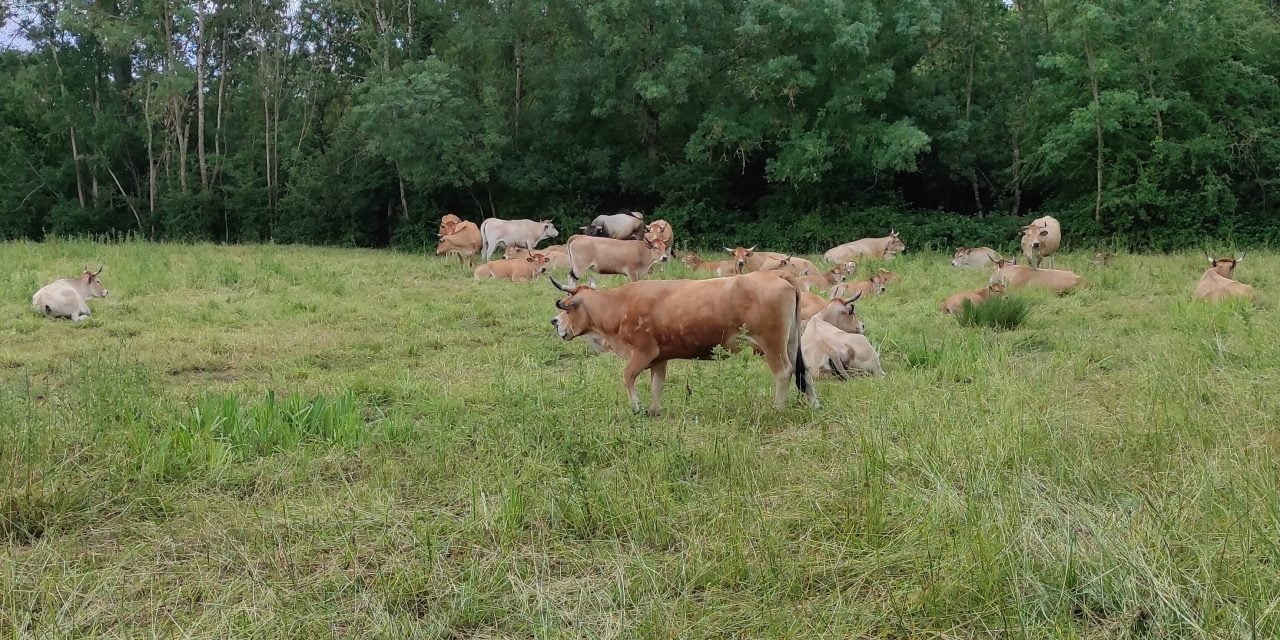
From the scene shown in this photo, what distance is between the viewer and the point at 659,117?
25438 millimetres

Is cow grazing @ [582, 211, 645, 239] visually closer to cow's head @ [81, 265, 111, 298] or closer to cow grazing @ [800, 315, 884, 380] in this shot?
cow's head @ [81, 265, 111, 298]

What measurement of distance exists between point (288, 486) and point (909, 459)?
3.06 meters

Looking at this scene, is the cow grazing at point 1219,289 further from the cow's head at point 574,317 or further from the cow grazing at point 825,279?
the cow's head at point 574,317

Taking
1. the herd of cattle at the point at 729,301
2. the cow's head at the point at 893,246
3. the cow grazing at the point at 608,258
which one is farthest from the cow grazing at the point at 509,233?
the cow's head at the point at 893,246

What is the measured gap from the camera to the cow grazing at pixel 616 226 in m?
23.2

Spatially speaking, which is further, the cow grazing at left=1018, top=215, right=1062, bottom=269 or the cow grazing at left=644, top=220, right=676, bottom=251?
the cow grazing at left=644, top=220, right=676, bottom=251

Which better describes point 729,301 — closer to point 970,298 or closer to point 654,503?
point 654,503

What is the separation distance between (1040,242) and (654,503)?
15.7 meters

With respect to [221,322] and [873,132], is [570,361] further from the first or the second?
[873,132]

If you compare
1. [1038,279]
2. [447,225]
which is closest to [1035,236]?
[1038,279]

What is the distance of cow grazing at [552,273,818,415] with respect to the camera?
617cm

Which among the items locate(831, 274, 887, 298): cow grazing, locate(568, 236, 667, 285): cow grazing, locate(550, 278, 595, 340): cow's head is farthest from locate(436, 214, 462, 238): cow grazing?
locate(550, 278, 595, 340): cow's head

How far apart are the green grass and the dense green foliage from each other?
11.0m

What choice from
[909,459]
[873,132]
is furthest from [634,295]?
[873,132]
